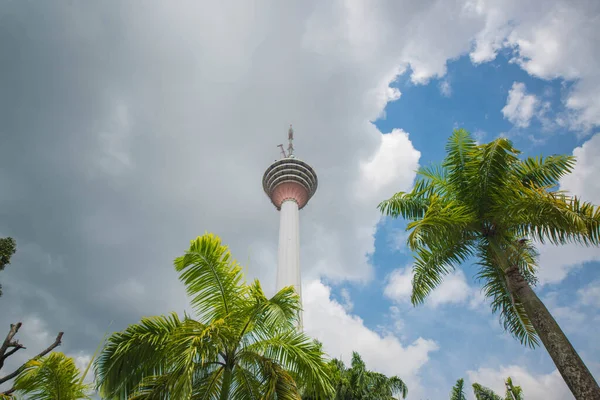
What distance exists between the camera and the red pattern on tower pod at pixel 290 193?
135ft

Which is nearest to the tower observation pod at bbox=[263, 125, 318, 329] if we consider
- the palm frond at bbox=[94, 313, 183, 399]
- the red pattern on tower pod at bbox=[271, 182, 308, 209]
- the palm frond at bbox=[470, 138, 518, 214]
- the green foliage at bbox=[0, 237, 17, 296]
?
the red pattern on tower pod at bbox=[271, 182, 308, 209]

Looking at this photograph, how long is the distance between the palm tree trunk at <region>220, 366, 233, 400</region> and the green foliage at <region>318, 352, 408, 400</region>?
11154 mm

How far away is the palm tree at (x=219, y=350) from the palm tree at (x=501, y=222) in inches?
166

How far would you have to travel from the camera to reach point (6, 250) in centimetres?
1509

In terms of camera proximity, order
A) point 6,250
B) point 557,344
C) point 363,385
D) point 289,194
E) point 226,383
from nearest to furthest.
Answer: point 226,383 → point 557,344 → point 6,250 → point 363,385 → point 289,194

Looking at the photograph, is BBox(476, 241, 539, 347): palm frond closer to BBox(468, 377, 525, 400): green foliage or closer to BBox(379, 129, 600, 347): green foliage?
BBox(379, 129, 600, 347): green foliage

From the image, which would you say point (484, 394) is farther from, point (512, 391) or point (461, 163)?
point (461, 163)

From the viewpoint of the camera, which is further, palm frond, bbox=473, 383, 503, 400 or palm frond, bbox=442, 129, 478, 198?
palm frond, bbox=473, 383, 503, 400

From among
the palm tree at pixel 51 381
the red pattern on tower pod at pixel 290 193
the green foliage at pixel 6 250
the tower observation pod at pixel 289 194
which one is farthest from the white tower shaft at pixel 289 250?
the palm tree at pixel 51 381

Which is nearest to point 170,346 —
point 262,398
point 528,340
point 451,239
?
point 262,398

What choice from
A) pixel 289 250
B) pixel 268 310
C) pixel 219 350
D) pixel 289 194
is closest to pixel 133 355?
pixel 219 350

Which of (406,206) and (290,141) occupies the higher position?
(290,141)

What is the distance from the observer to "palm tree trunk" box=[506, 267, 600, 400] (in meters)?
7.43

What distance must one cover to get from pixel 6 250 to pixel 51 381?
9.71 metres
